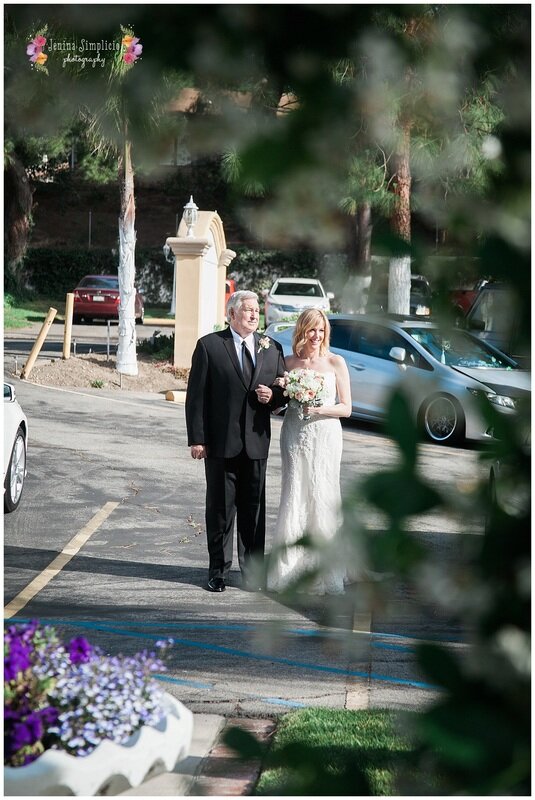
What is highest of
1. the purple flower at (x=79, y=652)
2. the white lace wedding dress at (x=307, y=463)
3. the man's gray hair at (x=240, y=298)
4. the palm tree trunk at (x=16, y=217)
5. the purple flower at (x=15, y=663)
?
the palm tree trunk at (x=16, y=217)

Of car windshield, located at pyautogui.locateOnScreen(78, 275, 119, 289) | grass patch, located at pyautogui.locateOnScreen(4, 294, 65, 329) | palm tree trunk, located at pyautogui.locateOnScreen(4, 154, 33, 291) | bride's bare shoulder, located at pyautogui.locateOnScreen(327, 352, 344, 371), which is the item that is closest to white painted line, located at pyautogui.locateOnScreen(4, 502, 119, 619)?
bride's bare shoulder, located at pyautogui.locateOnScreen(327, 352, 344, 371)

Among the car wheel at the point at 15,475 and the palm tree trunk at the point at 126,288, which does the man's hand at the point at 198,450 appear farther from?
the palm tree trunk at the point at 126,288

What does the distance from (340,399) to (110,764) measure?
4.44 meters

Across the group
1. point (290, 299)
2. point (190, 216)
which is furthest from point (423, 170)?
point (290, 299)

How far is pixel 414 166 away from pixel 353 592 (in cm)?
48

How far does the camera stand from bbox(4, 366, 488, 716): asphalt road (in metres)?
1.32

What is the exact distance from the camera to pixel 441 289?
4.21 ft

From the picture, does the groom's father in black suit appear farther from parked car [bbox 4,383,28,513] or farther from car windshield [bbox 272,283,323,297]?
car windshield [bbox 272,283,323,297]

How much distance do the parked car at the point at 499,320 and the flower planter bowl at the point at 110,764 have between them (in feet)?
9.38

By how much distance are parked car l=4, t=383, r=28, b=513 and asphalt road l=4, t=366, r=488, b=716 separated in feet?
0.63

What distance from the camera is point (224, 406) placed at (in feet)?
25.0

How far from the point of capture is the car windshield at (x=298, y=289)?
32469 mm

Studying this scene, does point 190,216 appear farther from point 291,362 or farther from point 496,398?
point 496,398

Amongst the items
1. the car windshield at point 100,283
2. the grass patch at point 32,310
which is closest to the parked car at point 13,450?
the grass patch at point 32,310
